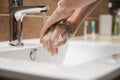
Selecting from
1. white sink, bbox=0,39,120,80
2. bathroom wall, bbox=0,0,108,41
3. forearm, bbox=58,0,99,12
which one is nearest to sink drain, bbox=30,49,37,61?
white sink, bbox=0,39,120,80

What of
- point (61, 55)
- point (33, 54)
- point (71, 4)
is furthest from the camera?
point (61, 55)

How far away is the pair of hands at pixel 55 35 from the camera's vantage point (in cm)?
63

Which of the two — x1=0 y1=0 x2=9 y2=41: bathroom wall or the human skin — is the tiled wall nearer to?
x1=0 y1=0 x2=9 y2=41: bathroom wall

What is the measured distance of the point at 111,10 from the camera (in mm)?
1695

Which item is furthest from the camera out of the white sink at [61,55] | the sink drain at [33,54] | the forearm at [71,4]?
the sink drain at [33,54]

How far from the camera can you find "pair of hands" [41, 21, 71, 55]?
625mm

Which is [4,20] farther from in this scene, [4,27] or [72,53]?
[72,53]

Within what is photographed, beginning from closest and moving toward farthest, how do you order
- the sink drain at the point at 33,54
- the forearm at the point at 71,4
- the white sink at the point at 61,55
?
1. the white sink at the point at 61,55
2. the forearm at the point at 71,4
3. the sink drain at the point at 33,54

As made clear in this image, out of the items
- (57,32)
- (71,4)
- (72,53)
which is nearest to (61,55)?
(72,53)

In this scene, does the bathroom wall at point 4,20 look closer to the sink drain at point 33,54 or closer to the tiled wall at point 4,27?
the tiled wall at point 4,27

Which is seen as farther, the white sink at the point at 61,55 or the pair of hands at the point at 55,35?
the pair of hands at the point at 55,35

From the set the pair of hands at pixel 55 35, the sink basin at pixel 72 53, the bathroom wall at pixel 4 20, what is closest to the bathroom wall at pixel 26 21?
the bathroom wall at pixel 4 20

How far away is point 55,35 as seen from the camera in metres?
0.62

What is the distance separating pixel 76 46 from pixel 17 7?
324mm
